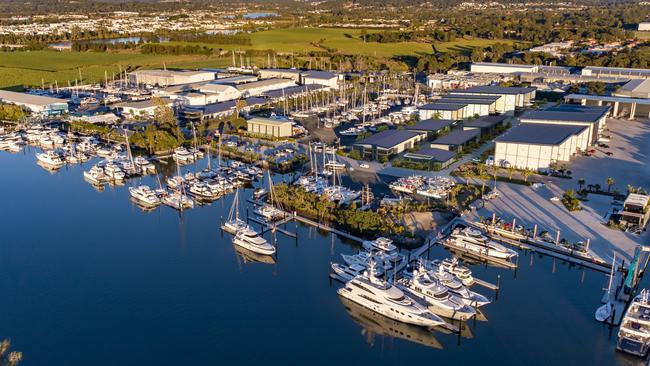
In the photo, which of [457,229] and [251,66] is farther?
[251,66]

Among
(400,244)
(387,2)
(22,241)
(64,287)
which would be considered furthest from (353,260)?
(387,2)

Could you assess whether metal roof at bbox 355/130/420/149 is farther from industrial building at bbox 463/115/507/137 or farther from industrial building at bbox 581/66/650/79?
industrial building at bbox 581/66/650/79

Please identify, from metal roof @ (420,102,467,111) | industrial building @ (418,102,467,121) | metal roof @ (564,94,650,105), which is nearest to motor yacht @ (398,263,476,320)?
industrial building @ (418,102,467,121)

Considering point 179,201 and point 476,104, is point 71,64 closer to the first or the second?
point 179,201

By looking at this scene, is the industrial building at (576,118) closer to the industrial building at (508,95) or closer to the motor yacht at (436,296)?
the industrial building at (508,95)

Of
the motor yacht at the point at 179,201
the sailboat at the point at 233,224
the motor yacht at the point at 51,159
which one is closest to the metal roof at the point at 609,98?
the sailboat at the point at 233,224

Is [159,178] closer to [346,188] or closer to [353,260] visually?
[346,188]

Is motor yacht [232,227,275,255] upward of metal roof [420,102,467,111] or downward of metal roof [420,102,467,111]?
downward
